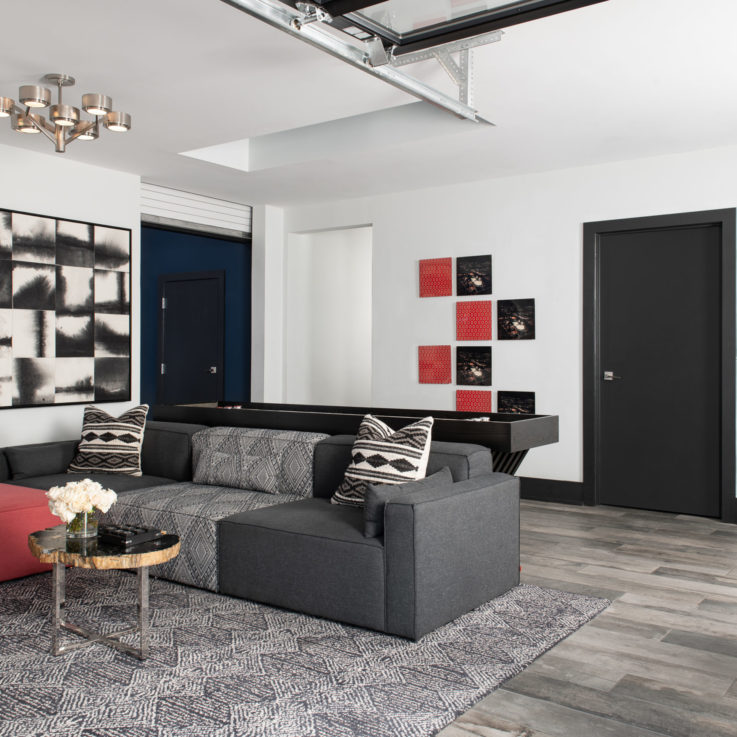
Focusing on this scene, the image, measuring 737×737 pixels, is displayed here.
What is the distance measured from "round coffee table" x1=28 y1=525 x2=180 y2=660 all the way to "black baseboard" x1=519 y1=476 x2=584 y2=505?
3.68 m

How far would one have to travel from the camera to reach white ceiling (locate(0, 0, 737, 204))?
3.34 meters

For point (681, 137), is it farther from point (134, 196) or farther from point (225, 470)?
point (134, 196)

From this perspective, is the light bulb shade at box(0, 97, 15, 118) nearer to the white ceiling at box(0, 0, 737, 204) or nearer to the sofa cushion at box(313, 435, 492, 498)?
the white ceiling at box(0, 0, 737, 204)

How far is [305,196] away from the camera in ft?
23.4

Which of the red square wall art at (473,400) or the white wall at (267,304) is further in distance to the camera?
the white wall at (267,304)

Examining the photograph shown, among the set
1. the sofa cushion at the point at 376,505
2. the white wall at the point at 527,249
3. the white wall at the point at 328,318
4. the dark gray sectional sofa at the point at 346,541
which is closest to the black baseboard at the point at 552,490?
the white wall at the point at 527,249

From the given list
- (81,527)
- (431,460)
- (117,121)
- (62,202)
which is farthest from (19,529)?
(62,202)

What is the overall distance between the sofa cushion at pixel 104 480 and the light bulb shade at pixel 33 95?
6.81 ft

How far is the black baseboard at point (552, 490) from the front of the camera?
5996 millimetres

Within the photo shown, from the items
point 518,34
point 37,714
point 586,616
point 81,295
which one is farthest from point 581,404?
point 37,714

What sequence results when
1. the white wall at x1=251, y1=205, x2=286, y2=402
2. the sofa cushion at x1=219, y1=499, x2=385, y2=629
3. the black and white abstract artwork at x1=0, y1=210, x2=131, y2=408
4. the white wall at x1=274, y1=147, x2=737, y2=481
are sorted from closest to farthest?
the sofa cushion at x1=219, y1=499, x2=385, y2=629 → the black and white abstract artwork at x1=0, y1=210, x2=131, y2=408 → the white wall at x1=274, y1=147, x2=737, y2=481 → the white wall at x1=251, y1=205, x2=286, y2=402

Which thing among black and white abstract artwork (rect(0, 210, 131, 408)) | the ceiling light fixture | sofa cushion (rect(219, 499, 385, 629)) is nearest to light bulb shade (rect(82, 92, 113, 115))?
the ceiling light fixture

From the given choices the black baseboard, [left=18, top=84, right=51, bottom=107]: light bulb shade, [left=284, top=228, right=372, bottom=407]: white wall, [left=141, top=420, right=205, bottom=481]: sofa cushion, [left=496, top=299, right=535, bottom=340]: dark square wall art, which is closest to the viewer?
[left=18, top=84, right=51, bottom=107]: light bulb shade

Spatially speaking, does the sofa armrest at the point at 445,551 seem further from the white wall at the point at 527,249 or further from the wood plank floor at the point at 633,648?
the white wall at the point at 527,249
